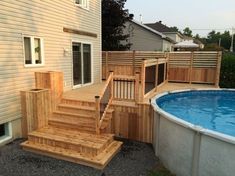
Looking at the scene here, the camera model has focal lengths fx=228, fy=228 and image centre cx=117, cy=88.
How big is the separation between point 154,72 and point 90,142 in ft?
17.3

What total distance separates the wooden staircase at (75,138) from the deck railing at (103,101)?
239mm

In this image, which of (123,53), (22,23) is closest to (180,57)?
(123,53)

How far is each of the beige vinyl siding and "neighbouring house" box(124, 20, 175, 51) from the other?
43.6ft

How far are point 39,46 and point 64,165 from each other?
413cm

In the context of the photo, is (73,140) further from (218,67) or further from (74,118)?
(218,67)

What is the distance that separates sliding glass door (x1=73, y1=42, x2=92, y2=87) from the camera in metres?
9.82

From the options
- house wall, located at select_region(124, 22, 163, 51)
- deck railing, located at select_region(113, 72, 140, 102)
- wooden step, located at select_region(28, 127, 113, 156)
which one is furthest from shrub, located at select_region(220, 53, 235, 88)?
house wall, located at select_region(124, 22, 163, 51)

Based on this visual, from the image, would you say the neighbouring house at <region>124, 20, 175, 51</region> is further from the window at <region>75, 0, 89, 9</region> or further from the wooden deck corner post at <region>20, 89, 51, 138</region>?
the wooden deck corner post at <region>20, 89, 51, 138</region>

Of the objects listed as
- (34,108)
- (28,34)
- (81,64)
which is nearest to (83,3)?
(81,64)

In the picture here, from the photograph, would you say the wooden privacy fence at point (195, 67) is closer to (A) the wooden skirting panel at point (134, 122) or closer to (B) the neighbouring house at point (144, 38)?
(A) the wooden skirting panel at point (134, 122)

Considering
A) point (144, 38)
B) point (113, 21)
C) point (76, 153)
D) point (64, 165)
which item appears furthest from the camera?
point (144, 38)

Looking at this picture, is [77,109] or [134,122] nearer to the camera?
[134,122]

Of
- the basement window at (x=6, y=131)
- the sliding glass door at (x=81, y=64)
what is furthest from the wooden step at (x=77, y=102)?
the sliding glass door at (x=81, y=64)

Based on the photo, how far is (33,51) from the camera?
7141mm
